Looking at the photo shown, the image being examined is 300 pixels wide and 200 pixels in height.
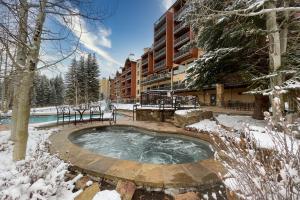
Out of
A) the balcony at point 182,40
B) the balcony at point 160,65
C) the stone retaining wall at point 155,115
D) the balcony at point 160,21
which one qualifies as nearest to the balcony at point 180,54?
the balcony at point 182,40

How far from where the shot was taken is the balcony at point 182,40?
2799 cm

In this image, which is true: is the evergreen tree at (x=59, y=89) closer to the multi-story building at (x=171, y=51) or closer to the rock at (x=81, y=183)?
the multi-story building at (x=171, y=51)

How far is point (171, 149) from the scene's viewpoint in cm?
684

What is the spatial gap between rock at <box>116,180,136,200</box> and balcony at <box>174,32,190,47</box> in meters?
27.4

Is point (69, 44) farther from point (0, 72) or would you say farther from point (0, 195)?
point (0, 195)

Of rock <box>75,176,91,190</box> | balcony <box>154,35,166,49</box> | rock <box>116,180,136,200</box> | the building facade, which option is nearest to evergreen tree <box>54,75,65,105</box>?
the building facade

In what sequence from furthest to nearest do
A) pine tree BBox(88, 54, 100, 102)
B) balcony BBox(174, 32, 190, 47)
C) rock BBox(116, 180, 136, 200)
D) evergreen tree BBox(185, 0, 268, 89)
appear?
pine tree BBox(88, 54, 100, 102), balcony BBox(174, 32, 190, 47), evergreen tree BBox(185, 0, 268, 89), rock BBox(116, 180, 136, 200)

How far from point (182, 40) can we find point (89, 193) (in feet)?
95.6

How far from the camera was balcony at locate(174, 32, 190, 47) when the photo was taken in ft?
91.8

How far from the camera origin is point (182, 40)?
2933 centimetres

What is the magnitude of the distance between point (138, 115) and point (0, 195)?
395 inches

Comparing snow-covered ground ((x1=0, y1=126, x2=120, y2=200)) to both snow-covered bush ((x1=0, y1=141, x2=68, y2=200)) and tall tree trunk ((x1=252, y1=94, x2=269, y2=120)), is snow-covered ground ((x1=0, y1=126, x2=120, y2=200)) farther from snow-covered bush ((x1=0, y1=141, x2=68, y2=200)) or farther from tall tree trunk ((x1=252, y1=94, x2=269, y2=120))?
tall tree trunk ((x1=252, y1=94, x2=269, y2=120))

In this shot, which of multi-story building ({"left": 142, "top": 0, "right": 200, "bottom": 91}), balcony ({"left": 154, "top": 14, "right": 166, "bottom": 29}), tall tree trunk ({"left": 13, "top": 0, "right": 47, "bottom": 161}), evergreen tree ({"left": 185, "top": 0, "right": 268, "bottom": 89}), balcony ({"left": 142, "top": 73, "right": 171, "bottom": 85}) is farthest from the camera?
balcony ({"left": 154, "top": 14, "right": 166, "bottom": 29})

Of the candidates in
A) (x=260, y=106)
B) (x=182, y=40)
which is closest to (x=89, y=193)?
(x=260, y=106)
